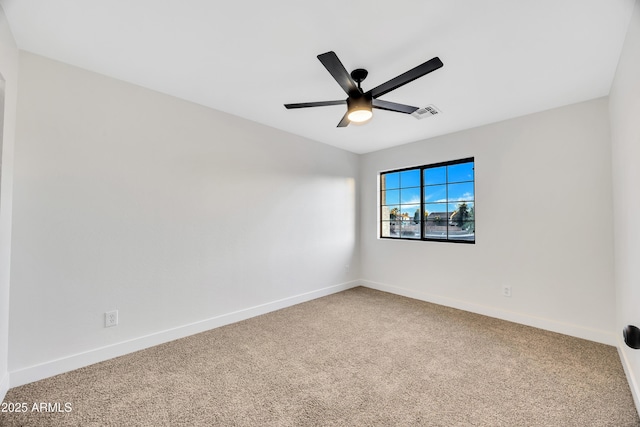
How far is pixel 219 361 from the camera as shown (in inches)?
85.3

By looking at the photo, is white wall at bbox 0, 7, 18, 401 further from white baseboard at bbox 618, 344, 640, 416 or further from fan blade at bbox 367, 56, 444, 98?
white baseboard at bbox 618, 344, 640, 416

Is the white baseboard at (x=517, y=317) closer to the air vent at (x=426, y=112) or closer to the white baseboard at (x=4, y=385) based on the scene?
the air vent at (x=426, y=112)

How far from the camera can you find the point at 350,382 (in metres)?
1.90

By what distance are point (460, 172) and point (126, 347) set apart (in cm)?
406

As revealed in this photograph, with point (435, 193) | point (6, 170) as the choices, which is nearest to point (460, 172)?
point (435, 193)

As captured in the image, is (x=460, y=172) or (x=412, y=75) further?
(x=460, y=172)

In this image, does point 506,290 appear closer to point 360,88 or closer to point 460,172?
point 460,172

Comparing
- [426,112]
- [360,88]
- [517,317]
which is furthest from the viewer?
[517,317]

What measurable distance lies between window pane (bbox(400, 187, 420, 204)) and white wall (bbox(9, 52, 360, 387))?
1.69 meters

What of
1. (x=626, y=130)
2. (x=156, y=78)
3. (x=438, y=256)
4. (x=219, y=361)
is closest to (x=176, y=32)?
(x=156, y=78)

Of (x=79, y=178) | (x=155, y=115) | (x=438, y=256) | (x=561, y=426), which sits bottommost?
(x=561, y=426)

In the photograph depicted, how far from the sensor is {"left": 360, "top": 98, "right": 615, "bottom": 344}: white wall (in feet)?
8.30

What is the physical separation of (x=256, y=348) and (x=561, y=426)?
209cm

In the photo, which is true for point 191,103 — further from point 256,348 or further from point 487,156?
point 487,156
